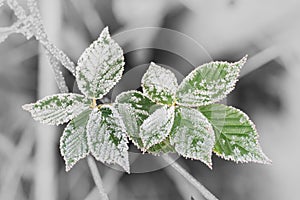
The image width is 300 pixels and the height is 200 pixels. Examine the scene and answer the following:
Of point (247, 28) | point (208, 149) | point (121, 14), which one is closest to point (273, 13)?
point (247, 28)

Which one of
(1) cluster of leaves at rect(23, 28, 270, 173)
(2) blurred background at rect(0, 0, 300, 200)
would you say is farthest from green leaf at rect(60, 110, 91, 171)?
(2) blurred background at rect(0, 0, 300, 200)

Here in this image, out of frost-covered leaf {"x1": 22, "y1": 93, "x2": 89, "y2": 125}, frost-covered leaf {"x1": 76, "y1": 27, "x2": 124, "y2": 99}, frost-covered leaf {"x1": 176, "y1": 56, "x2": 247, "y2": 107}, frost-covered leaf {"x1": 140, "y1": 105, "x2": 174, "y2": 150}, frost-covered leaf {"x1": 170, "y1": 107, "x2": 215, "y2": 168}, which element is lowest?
frost-covered leaf {"x1": 170, "y1": 107, "x2": 215, "y2": 168}

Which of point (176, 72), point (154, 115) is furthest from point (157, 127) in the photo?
point (176, 72)

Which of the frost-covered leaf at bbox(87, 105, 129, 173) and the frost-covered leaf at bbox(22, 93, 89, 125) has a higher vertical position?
the frost-covered leaf at bbox(22, 93, 89, 125)

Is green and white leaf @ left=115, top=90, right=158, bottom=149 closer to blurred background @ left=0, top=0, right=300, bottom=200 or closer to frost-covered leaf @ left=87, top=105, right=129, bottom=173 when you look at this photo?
frost-covered leaf @ left=87, top=105, right=129, bottom=173

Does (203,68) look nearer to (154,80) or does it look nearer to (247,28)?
(154,80)

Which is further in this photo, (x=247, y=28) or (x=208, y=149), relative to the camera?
(x=247, y=28)

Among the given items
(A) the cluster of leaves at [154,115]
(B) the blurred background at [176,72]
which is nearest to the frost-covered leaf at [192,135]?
(A) the cluster of leaves at [154,115]

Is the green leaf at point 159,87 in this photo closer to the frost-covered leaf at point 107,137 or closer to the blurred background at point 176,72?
the frost-covered leaf at point 107,137
